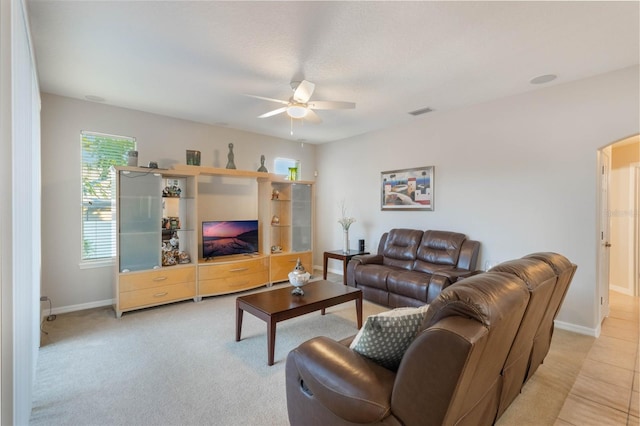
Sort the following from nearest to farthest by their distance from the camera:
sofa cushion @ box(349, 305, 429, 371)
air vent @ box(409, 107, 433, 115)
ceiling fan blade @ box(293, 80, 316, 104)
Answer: sofa cushion @ box(349, 305, 429, 371), ceiling fan blade @ box(293, 80, 316, 104), air vent @ box(409, 107, 433, 115)

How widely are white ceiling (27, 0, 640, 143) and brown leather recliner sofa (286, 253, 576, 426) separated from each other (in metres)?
1.86

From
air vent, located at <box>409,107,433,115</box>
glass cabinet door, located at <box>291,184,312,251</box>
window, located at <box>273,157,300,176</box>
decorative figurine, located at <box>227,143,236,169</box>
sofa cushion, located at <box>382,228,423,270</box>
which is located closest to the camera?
air vent, located at <box>409,107,433,115</box>

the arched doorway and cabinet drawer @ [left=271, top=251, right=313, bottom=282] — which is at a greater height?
the arched doorway

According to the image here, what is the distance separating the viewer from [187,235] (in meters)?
4.58

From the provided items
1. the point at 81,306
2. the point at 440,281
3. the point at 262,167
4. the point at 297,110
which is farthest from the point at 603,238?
the point at 81,306

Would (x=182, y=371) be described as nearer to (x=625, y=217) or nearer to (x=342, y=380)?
(x=342, y=380)

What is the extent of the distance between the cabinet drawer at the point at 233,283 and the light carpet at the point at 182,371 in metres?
0.62

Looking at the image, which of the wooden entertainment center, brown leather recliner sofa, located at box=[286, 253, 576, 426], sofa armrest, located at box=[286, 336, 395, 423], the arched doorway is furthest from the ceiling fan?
the arched doorway

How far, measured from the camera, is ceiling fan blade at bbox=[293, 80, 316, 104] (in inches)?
110

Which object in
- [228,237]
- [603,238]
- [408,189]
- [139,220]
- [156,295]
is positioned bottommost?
[156,295]

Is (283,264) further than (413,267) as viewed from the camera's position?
Yes

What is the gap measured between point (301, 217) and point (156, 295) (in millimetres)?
2673

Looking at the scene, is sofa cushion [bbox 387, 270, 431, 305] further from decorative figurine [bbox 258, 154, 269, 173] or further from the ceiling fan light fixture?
decorative figurine [bbox 258, 154, 269, 173]

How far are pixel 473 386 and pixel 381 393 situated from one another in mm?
399
